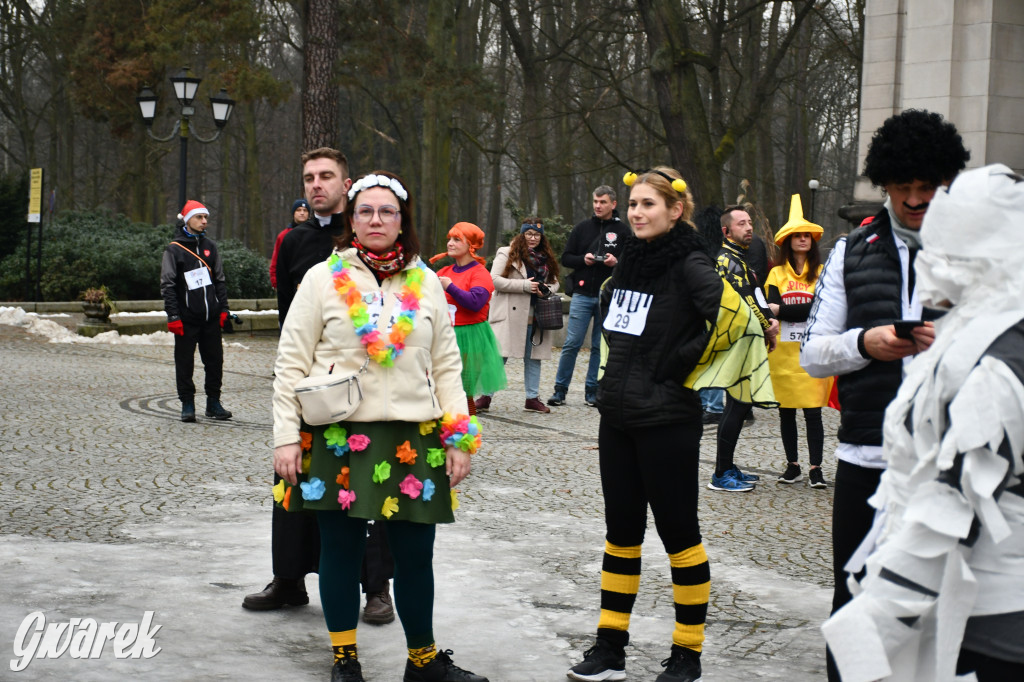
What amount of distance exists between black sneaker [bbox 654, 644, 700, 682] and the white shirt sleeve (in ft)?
3.72

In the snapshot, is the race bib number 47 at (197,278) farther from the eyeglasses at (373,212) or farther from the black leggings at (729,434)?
the eyeglasses at (373,212)

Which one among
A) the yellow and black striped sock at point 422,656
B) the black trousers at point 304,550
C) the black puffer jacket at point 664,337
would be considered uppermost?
the black puffer jacket at point 664,337

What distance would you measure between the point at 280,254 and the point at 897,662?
341 cm

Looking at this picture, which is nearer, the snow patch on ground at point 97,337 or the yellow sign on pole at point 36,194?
the snow patch on ground at point 97,337

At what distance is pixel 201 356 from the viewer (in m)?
11.0

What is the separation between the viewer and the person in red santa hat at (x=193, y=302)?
10.7 metres

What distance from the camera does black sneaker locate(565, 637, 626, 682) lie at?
427 cm

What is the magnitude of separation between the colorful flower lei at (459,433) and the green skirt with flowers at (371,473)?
0.20 ft

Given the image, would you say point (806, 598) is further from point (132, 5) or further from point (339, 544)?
point (132, 5)

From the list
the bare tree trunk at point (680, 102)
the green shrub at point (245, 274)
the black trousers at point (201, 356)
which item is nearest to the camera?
the black trousers at point (201, 356)

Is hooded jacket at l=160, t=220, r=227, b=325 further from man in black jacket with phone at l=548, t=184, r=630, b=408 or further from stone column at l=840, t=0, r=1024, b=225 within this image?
stone column at l=840, t=0, r=1024, b=225

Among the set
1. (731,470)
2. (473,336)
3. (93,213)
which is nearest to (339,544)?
(731,470)

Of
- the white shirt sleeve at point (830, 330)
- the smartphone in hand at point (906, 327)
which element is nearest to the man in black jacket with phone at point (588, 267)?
the white shirt sleeve at point (830, 330)

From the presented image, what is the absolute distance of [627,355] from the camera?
14.4 ft
